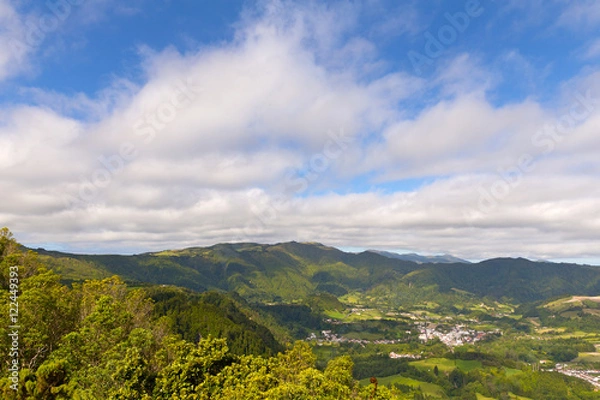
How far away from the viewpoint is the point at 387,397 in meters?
29.8

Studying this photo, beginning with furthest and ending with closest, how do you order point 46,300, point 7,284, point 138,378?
1. point 7,284
2. point 46,300
3. point 138,378

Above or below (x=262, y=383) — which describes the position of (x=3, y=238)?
above

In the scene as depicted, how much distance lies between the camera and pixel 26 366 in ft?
109

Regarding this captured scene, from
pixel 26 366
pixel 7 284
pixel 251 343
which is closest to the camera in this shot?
pixel 26 366

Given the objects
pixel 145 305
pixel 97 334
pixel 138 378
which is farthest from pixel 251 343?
pixel 138 378

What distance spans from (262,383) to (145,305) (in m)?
35.4

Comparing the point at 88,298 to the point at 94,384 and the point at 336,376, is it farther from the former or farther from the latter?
the point at 336,376

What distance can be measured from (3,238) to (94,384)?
3863cm

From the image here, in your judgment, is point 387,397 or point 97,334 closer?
point 387,397

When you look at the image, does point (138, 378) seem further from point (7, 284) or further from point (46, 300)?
point (7, 284)

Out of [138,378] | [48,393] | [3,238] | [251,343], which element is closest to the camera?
[138,378]

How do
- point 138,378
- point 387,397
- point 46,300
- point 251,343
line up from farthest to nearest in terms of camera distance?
point 251,343 → point 46,300 → point 387,397 → point 138,378

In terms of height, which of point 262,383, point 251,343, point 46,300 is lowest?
point 251,343

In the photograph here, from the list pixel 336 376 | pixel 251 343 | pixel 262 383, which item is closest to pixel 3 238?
pixel 262 383
